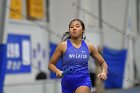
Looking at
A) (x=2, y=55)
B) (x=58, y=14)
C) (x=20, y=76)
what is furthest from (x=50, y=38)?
(x=2, y=55)

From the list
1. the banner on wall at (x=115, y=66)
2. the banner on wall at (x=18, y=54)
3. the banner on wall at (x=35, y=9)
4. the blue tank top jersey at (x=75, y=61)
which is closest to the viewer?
the blue tank top jersey at (x=75, y=61)

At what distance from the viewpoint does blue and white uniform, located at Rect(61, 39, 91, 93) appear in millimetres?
5133

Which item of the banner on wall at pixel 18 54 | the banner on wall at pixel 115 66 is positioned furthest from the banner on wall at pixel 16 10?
the banner on wall at pixel 115 66

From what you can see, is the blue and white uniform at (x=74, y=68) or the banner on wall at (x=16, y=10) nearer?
the blue and white uniform at (x=74, y=68)

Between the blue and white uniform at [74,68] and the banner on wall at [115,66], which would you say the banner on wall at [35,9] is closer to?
the banner on wall at [115,66]

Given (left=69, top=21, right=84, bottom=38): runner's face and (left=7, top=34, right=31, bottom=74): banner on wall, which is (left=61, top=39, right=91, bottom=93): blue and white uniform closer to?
(left=69, top=21, right=84, bottom=38): runner's face

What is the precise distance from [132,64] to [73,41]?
1285cm

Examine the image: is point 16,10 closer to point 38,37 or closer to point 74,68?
point 38,37

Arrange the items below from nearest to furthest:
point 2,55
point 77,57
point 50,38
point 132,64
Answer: point 77,57, point 2,55, point 50,38, point 132,64

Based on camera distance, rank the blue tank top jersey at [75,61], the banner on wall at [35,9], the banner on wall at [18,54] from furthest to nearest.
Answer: the banner on wall at [35,9]
the banner on wall at [18,54]
the blue tank top jersey at [75,61]

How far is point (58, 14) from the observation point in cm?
1204

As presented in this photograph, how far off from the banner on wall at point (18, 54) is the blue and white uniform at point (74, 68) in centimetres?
536

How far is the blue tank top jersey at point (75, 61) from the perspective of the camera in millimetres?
5129

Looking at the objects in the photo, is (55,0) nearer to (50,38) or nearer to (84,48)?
(50,38)
